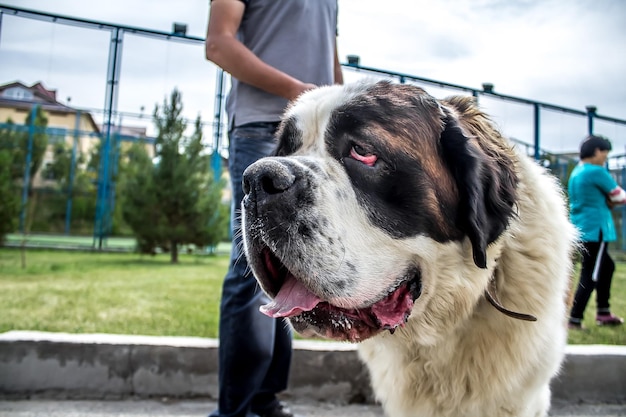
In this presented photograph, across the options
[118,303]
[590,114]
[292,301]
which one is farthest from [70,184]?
[292,301]

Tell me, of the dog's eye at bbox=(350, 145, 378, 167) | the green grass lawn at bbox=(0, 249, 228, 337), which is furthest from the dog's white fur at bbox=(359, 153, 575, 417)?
the green grass lawn at bbox=(0, 249, 228, 337)

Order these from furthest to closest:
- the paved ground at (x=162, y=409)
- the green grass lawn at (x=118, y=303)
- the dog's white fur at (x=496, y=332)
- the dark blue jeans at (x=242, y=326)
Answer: the green grass lawn at (x=118, y=303) → the paved ground at (x=162, y=409) → the dark blue jeans at (x=242, y=326) → the dog's white fur at (x=496, y=332)

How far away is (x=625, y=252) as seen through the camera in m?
13.7

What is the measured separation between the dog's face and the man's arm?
0.51 meters

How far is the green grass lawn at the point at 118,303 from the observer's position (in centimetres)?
387

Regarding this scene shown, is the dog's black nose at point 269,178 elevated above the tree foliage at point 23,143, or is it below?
below

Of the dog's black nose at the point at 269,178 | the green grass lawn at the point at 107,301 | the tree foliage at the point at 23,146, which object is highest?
the tree foliage at the point at 23,146

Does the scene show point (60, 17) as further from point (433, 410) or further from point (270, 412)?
point (433, 410)

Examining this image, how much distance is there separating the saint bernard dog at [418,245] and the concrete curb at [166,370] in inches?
46.5

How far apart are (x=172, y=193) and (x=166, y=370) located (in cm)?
1079

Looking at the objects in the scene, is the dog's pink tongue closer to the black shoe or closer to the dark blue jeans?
the dark blue jeans

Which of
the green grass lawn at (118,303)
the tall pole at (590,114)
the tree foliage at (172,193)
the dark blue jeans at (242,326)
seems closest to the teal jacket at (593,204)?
the green grass lawn at (118,303)

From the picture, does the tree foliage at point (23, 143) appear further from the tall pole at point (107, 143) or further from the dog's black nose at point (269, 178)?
the dog's black nose at point (269, 178)

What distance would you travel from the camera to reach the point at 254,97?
2.25 metres
